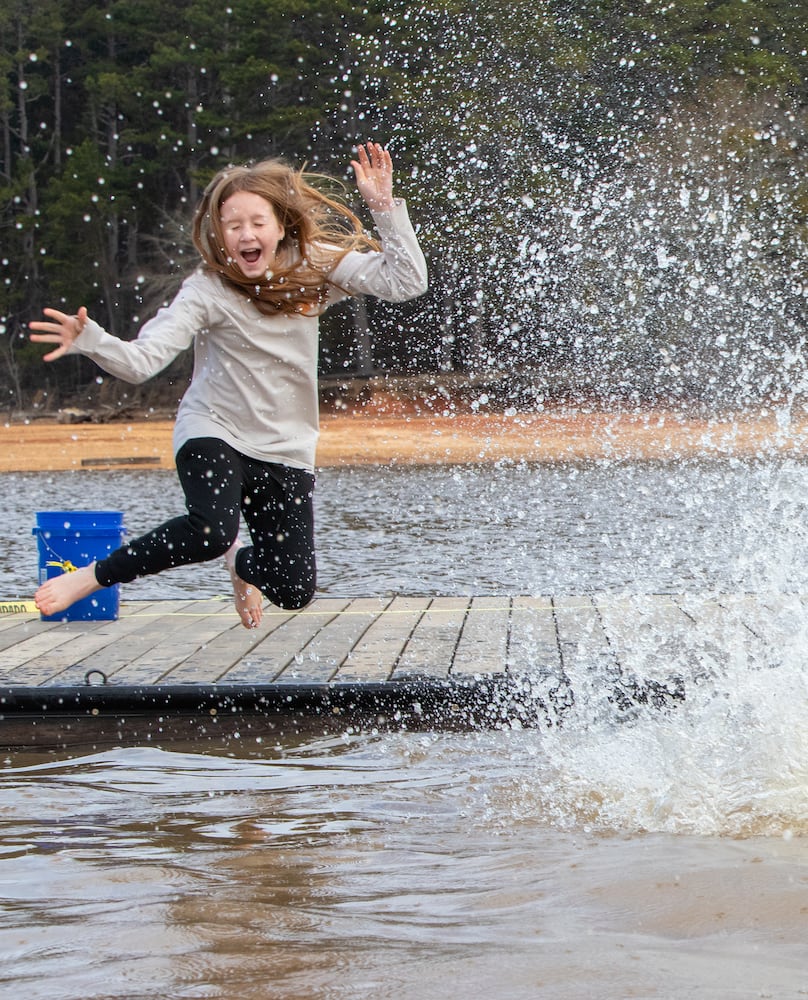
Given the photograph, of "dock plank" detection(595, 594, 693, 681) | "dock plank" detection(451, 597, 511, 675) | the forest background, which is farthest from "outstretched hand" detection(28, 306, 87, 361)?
the forest background

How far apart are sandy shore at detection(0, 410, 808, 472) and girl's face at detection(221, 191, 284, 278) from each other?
1677 cm

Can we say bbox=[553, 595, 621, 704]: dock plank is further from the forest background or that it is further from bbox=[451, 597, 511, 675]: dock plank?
the forest background

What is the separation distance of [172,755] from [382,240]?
1766mm

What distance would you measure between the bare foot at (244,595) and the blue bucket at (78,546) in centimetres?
138

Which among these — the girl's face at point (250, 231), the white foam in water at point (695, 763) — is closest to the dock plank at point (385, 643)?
the white foam in water at point (695, 763)

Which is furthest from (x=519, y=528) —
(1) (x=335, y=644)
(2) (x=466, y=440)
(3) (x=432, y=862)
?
(2) (x=466, y=440)

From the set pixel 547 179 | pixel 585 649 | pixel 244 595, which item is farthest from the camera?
pixel 547 179

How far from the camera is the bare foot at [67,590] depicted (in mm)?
4570

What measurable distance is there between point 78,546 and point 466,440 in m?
23.2

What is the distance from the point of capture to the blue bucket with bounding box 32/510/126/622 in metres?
6.41

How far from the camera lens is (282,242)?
4.69 meters

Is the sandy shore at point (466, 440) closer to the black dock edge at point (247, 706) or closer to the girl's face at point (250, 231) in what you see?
the black dock edge at point (247, 706)

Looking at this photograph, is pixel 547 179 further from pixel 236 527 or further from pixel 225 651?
pixel 236 527

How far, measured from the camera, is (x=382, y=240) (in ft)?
15.0
